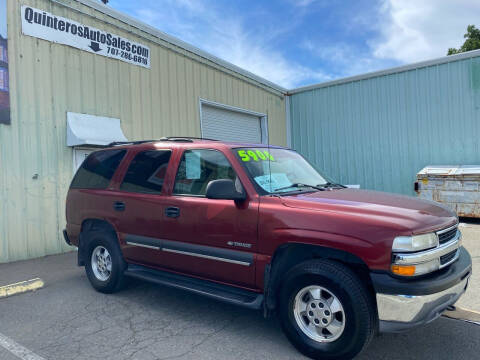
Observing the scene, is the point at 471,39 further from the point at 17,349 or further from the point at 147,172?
the point at 17,349

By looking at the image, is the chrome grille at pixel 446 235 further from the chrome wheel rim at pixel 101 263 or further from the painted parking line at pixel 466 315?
the chrome wheel rim at pixel 101 263

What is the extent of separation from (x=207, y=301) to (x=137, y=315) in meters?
0.83

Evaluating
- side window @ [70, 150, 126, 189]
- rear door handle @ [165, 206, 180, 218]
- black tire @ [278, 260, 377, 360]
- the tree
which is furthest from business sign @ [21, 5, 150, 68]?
the tree

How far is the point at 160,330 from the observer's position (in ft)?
11.8

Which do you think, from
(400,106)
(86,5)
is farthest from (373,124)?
(86,5)

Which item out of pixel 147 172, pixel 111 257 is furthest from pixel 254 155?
pixel 111 257

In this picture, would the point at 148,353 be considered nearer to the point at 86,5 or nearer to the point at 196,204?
the point at 196,204

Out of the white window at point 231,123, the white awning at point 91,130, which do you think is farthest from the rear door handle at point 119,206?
the white window at point 231,123

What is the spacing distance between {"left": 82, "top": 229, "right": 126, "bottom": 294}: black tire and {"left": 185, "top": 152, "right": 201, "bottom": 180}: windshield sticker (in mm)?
1431

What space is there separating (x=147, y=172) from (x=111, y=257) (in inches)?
47.0

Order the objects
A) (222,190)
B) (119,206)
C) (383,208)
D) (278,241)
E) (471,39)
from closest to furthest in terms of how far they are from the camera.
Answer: (383,208), (278,241), (222,190), (119,206), (471,39)

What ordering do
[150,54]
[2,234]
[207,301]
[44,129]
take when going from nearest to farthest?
1. [207,301]
2. [2,234]
3. [44,129]
4. [150,54]

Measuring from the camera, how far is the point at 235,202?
3379mm

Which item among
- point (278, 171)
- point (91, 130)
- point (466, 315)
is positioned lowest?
point (466, 315)
